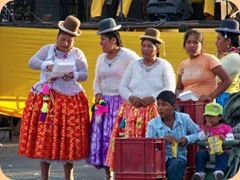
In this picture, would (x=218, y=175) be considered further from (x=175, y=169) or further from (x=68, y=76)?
(x=68, y=76)

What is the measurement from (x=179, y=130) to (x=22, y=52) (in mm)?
6736

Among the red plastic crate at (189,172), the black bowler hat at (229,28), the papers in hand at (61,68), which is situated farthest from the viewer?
the black bowler hat at (229,28)

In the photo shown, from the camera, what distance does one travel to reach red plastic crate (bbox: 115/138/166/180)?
294 inches

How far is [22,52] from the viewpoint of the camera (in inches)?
576

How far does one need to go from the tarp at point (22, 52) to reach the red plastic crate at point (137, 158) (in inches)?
260

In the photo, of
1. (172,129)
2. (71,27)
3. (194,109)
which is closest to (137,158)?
(172,129)

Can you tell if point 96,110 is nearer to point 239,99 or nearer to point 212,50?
point 239,99

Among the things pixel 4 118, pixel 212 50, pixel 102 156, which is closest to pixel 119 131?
pixel 102 156

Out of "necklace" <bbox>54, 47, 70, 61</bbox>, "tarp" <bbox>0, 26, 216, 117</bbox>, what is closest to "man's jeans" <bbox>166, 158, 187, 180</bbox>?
"necklace" <bbox>54, 47, 70, 61</bbox>

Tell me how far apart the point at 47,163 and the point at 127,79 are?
118 centimetres

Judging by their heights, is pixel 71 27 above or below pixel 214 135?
above

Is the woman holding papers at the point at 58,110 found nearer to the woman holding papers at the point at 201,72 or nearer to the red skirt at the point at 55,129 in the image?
the red skirt at the point at 55,129

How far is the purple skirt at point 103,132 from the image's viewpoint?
9.77 m

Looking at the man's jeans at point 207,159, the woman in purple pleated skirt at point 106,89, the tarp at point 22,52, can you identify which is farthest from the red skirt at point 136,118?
the tarp at point 22,52
